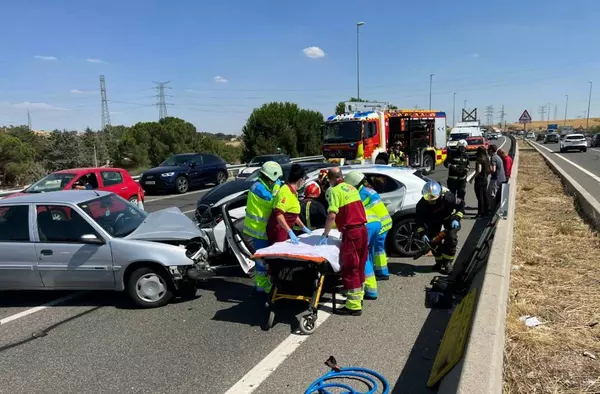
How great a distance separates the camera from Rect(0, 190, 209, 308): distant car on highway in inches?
209

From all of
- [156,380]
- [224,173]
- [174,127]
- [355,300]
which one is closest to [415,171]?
[355,300]

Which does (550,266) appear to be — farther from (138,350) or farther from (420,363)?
(138,350)

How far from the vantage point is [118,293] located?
607 centimetres

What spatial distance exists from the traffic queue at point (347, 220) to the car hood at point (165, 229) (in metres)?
0.80

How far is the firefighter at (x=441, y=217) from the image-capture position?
6.20 m

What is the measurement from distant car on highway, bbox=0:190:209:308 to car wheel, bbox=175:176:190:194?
13135mm

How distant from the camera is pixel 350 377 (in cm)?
368

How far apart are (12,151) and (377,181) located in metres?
25.7

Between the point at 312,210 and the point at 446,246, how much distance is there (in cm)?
197

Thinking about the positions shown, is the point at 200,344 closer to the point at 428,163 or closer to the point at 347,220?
Result: the point at 347,220

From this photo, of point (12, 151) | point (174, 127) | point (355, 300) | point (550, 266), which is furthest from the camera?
point (174, 127)

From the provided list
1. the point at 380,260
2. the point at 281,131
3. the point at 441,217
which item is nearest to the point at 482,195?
the point at 441,217

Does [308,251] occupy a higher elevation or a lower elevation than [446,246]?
higher

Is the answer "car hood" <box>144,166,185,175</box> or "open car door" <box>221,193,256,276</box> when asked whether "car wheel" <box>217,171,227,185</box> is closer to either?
"car hood" <box>144,166,185,175</box>
